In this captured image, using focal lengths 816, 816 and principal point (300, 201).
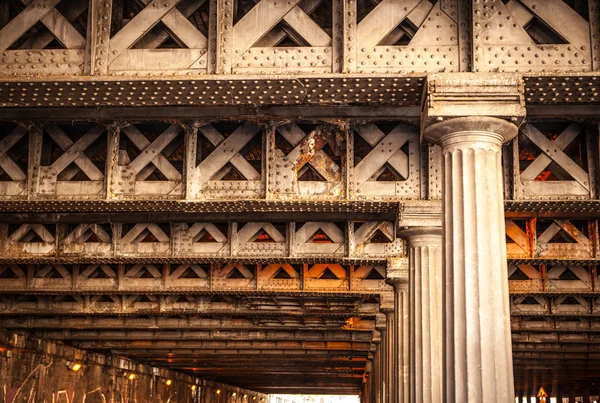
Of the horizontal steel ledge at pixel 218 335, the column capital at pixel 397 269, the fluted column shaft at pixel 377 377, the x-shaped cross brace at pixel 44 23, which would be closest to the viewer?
the x-shaped cross brace at pixel 44 23

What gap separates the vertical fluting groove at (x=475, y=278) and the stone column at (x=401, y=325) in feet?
32.8

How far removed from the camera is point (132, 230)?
66.4ft

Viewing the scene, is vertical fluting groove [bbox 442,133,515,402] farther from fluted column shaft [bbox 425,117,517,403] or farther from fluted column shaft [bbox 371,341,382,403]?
fluted column shaft [bbox 371,341,382,403]

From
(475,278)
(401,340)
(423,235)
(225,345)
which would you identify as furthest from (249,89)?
(225,345)

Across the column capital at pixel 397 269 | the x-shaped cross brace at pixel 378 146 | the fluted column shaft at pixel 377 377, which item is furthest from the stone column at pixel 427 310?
the fluted column shaft at pixel 377 377

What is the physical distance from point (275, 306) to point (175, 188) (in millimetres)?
15443

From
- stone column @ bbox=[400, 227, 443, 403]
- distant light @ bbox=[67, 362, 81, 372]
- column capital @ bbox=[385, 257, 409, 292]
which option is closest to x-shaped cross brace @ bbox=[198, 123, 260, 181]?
stone column @ bbox=[400, 227, 443, 403]

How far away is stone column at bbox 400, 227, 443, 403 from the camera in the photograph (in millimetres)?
16656

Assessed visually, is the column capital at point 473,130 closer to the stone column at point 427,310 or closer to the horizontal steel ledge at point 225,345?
the stone column at point 427,310

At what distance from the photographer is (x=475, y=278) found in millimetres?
10047

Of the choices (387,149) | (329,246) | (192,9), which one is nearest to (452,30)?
(192,9)

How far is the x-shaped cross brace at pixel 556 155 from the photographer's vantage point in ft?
47.9

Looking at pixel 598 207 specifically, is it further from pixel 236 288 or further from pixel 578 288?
pixel 236 288

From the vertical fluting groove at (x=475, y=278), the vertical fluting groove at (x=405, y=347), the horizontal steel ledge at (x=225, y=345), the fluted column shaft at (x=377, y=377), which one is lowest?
the vertical fluting groove at (x=475, y=278)
